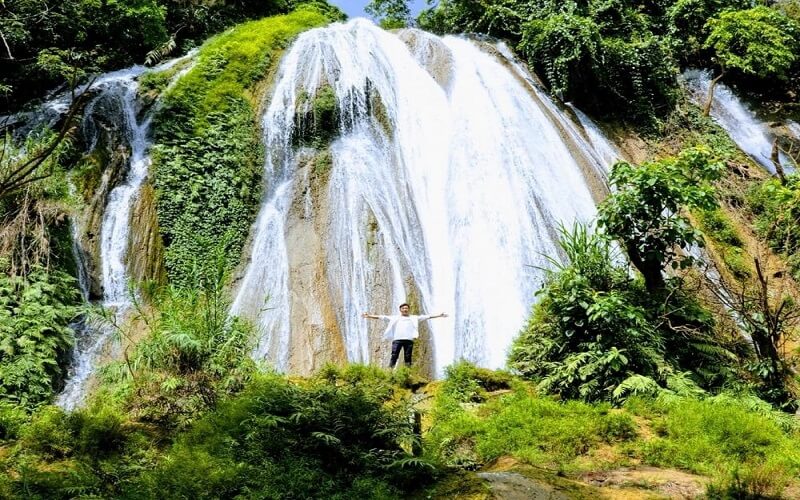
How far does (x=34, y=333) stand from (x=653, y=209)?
8541 millimetres

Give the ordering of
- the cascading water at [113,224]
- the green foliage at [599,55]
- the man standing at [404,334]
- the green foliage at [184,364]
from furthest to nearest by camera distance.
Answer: the green foliage at [599,55], the cascading water at [113,224], the man standing at [404,334], the green foliage at [184,364]

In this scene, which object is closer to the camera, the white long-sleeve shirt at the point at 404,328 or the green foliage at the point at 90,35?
the white long-sleeve shirt at the point at 404,328

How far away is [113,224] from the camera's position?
11.2m

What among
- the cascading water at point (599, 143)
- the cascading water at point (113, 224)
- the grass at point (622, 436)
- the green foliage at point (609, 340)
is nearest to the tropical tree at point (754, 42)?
the cascading water at point (599, 143)

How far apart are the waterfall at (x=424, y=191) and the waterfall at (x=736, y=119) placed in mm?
5790

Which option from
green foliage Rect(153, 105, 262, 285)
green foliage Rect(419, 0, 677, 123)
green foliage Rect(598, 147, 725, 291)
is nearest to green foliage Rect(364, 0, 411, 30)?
green foliage Rect(419, 0, 677, 123)

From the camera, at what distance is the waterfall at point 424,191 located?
10531 millimetres

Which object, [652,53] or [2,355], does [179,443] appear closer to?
[2,355]

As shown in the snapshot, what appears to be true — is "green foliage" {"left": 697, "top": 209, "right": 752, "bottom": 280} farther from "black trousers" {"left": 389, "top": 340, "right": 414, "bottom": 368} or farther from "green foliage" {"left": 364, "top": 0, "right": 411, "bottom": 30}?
"green foliage" {"left": 364, "top": 0, "right": 411, "bottom": 30}

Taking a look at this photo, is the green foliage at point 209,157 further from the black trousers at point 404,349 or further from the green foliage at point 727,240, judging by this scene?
the green foliage at point 727,240

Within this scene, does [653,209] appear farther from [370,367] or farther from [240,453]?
[240,453]

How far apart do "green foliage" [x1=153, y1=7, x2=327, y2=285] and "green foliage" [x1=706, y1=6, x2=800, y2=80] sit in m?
13.4

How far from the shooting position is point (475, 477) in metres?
4.02

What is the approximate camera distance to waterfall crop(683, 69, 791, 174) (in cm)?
1706
